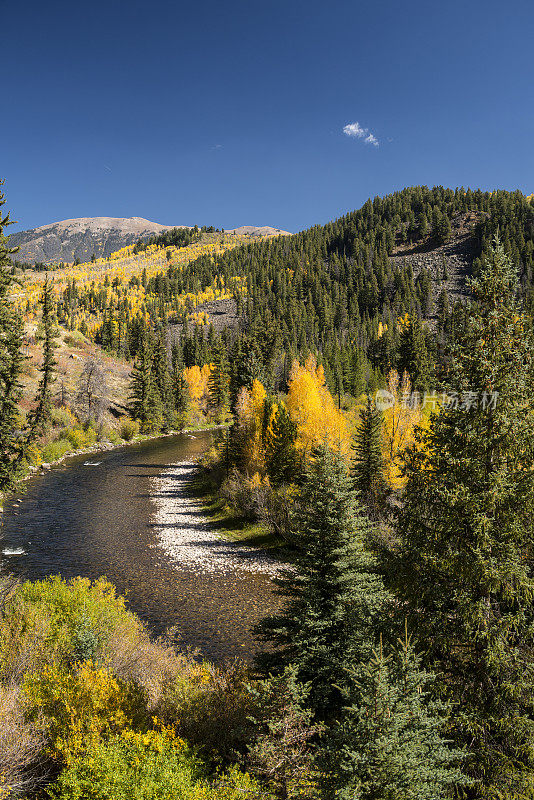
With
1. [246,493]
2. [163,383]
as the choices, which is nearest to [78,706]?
[246,493]

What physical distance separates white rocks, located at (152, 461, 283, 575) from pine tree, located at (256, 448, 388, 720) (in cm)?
1797

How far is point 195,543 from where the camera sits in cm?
3522

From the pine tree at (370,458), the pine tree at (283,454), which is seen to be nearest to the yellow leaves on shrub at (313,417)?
the pine tree at (283,454)

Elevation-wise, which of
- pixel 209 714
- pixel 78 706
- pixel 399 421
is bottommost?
pixel 209 714

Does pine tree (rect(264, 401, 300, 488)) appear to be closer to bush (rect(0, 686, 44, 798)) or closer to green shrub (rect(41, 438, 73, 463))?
bush (rect(0, 686, 44, 798))

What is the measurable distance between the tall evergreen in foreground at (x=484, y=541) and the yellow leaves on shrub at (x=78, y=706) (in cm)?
860

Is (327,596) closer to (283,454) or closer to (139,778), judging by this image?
(139,778)

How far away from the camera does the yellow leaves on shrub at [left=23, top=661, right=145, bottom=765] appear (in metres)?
10.8

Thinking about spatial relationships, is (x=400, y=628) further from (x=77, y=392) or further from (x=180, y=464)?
(x=77, y=392)

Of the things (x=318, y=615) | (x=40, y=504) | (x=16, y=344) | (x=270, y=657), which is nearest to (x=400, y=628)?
(x=318, y=615)

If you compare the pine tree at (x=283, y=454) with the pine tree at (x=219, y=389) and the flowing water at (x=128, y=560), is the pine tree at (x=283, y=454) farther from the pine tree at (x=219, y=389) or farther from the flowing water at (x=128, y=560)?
the pine tree at (x=219, y=389)

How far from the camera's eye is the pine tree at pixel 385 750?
6.50 m

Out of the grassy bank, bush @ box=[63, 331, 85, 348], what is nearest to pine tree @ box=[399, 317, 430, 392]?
the grassy bank

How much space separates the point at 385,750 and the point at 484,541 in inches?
209
